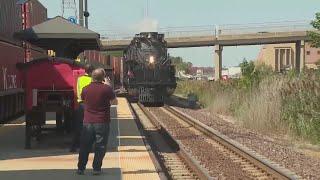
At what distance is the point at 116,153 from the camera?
13.0 m

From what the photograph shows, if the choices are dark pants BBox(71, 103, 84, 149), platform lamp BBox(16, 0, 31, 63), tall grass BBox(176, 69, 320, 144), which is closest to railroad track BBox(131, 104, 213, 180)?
dark pants BBox(71, 103, 84, 149)

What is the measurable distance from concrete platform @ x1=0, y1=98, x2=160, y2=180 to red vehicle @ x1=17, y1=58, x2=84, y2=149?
0.79 metres

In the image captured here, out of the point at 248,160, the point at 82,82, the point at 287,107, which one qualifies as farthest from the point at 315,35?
the point at 82,82

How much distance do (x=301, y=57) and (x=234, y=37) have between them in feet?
32.3

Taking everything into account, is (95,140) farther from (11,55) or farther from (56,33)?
(11,55)

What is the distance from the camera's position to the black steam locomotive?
109ft

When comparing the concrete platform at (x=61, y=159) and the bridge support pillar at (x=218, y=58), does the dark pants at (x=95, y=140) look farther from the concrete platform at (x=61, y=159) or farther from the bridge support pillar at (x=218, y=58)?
the bridge support pillar at (x=218, y=58)

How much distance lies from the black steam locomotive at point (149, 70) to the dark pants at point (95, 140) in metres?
22.7

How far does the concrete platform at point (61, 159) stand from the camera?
10.3m

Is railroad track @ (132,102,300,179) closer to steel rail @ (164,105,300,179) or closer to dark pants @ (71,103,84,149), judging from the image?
steel rail @ (164,105,300,179)

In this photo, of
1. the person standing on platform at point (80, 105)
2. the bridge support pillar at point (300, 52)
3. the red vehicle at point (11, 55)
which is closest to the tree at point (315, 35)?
the red vehicle at point (11, 55)

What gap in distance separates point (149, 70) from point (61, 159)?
2155 centimetres

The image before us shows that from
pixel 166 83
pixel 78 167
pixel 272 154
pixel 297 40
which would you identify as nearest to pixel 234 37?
pixel 297 40

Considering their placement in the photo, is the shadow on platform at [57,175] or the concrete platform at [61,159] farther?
the concrete platform at [61,159]
